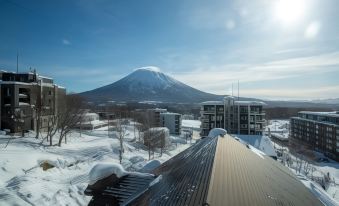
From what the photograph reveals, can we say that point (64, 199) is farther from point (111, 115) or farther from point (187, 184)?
point (111, 115)

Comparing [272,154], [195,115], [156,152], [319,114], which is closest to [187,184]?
[272,154]

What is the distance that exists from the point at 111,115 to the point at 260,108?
33.8 m

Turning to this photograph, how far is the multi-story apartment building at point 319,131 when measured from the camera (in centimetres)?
3478

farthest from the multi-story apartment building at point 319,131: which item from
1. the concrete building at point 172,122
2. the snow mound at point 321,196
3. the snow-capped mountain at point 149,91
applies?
the snow-capped mountain at point 149,91

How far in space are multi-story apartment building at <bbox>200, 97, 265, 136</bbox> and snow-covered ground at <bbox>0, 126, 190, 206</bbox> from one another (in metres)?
13.7

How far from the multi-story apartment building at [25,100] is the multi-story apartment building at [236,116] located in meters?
17.5

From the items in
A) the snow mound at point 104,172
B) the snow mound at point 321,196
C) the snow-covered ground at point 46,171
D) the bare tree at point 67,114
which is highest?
the bare tree at point 67,114

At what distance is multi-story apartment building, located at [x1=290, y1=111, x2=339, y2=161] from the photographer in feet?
114

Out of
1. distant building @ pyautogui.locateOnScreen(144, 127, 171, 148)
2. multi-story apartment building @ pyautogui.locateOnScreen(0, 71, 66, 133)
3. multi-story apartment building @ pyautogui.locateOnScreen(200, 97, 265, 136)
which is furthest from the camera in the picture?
multi-story apartment building @ pyautogui.locateOnScreen(200, 97, 265, 136)

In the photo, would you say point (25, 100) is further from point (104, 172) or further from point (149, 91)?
point (149, 91)

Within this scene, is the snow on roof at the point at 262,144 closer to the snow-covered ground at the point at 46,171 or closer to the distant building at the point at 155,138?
the distant building at the point at 155,138

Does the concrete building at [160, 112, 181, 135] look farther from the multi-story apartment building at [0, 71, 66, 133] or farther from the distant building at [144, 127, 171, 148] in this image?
the multi-story apartment building at [0, 71, 66, 133]

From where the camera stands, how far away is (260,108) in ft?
106

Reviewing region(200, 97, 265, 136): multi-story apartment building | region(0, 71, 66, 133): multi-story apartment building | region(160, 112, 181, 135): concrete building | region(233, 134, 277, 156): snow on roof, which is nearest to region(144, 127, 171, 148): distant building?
region(200, 97, 265, 136): multi-story apartment building
